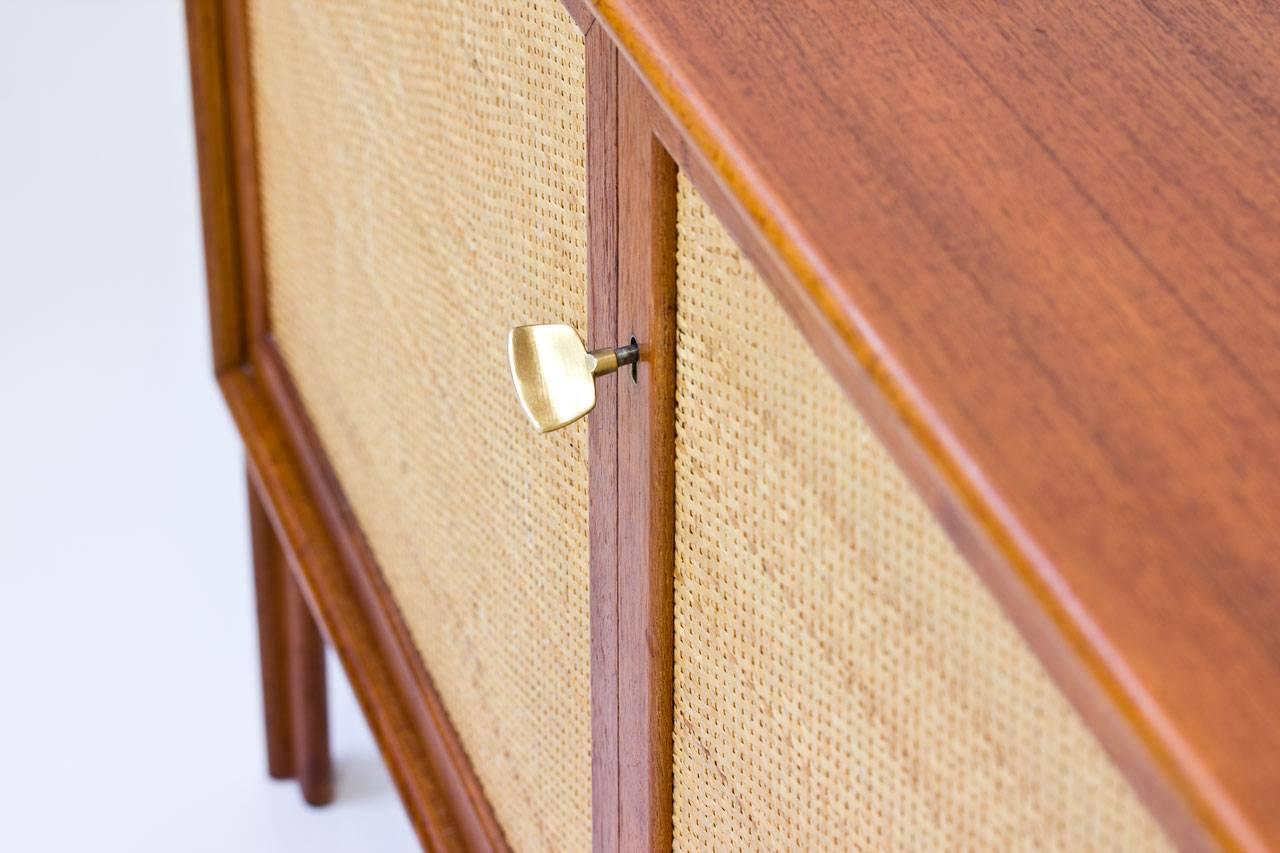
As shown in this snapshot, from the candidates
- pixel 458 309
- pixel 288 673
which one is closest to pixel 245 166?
pixel 458 309

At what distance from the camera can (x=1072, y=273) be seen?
1.22ft

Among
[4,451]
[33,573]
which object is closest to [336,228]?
[33,573]

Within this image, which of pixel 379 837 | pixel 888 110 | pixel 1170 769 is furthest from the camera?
pixel 379 837

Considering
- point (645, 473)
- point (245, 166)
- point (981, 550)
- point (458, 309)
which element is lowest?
point (981, 550)

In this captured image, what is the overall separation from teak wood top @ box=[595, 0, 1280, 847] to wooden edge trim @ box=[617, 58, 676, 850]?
50 millimetres

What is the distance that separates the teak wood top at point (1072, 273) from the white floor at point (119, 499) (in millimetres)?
1049

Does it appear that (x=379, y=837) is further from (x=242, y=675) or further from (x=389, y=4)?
(x=389, y=4)

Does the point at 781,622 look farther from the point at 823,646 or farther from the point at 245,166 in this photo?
the point at 245,166

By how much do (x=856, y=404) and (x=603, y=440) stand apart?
0.19 m

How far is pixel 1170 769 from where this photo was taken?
297 millimetres

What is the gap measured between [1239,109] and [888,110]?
0.11 meters

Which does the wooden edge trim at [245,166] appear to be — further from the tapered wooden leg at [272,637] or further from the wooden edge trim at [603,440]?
the wooden edge trim at [603,440]

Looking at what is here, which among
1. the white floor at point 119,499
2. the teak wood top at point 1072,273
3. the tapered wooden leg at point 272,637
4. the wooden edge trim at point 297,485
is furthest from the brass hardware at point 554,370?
the white floor at point 119,499

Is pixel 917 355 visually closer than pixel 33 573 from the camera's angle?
Yes
